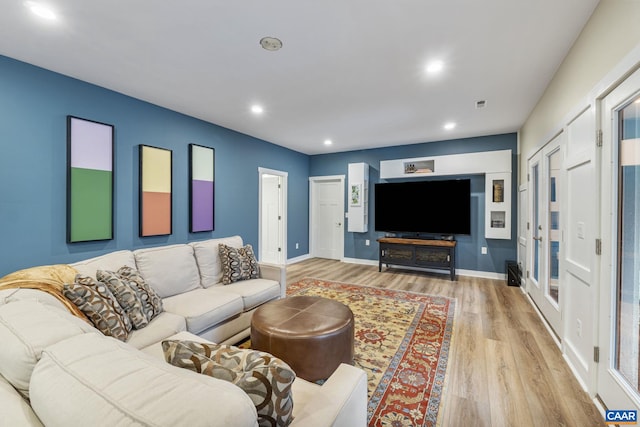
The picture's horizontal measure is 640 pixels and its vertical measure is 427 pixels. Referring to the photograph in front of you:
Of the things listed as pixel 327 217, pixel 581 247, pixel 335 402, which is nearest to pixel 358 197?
pixel 327 217

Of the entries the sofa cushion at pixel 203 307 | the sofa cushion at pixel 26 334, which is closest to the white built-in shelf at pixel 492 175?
the sofa cushion at pixel 203 307

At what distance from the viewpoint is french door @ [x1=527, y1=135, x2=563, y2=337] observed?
2637 mm

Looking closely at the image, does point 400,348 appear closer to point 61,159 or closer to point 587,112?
point 587,112

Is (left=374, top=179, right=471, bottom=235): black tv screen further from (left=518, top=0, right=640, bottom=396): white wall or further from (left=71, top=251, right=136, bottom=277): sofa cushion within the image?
(left=71, top=251, right=136, bottom=277): sofa cushion

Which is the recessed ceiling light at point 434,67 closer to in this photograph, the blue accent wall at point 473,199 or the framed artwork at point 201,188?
the blue accent wall at point 473,199

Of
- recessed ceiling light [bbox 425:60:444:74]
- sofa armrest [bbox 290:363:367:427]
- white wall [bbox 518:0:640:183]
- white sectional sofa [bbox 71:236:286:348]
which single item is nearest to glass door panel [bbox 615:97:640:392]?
white wall [bbox 518:0:640:183]

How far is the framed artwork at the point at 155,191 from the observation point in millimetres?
3354

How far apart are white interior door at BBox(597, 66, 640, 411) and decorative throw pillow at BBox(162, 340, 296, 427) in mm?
1904

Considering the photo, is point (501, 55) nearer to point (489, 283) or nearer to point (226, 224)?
point (489, 283)

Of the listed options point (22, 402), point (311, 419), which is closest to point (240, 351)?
point (311, 419)

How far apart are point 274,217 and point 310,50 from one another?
431cm

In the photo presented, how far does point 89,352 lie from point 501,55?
129 inches

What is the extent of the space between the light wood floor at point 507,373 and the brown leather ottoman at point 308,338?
750 mm

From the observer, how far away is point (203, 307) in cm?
228
